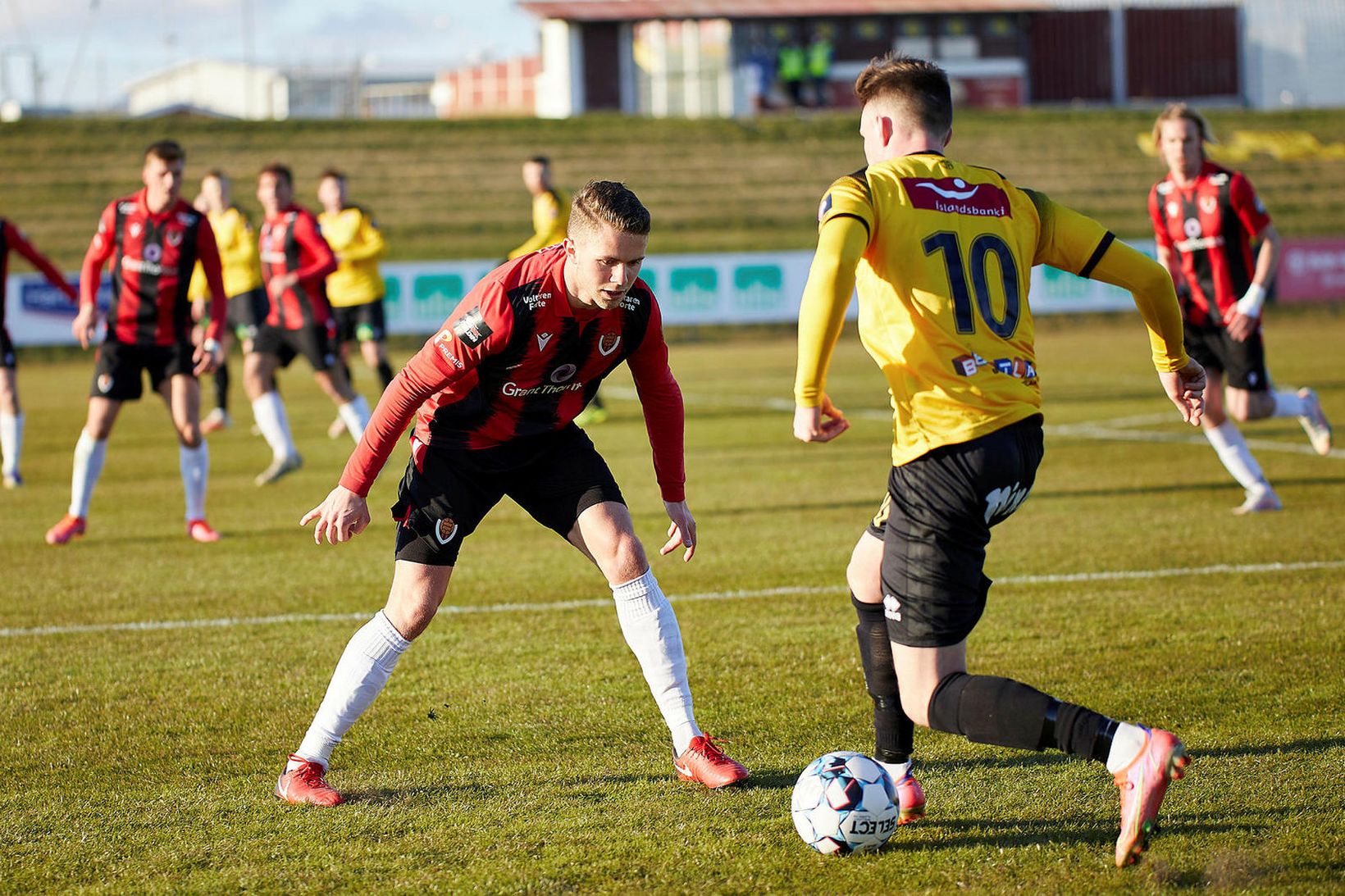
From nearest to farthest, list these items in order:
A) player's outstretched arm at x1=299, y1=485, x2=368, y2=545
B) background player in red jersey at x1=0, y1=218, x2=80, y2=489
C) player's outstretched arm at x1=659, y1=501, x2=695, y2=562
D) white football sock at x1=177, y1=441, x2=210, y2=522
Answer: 1. player's outstretched arm at x1=299, y1=485, x2=368, y2=545
2. player's outstretched arm at x1=659, y1=501, x2=695, y2=562
3. white football sock at x1=177, y1=441, x2=210, y2=522
4. background player in red jersey at x1=0, y1=218, x2=80, y2=489

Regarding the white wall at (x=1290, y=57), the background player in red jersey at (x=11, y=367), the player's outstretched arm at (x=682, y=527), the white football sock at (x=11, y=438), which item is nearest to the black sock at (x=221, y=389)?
the background player in red jersey at (x=11, y=367)

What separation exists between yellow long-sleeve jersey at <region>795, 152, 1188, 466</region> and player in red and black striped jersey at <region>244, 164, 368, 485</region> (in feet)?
27.5

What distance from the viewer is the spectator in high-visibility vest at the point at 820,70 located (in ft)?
155

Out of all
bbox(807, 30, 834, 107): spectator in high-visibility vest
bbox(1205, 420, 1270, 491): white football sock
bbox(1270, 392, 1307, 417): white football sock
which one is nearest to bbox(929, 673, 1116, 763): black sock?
bbox(1205, 420, 1270, 491): white football sock

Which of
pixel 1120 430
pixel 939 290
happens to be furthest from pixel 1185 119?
pixel 939 290

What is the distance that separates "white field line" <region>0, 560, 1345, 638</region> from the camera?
656 centimetres

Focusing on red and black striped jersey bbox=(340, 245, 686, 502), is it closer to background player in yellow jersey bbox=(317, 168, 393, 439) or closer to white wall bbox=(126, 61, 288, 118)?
background player in yellow jersey bbox=(317, 168, 393, 439)

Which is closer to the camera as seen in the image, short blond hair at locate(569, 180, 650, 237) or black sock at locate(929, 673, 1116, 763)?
black sock at locate(929, 673, 1116, 763)

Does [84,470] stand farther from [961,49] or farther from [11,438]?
[961,49]

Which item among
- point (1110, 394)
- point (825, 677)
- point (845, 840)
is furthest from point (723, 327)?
point (845, 840)

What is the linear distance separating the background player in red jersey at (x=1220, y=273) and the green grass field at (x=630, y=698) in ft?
1.65

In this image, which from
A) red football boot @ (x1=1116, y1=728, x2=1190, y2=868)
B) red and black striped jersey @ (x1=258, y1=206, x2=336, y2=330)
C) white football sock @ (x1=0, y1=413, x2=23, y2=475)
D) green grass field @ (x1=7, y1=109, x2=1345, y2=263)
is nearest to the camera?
red football boot @ (x1=1116, y1=728, x2=1190, y2=868)

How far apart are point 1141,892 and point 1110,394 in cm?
1362

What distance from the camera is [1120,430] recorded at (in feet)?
43.1
